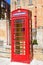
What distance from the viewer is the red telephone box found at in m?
6.29

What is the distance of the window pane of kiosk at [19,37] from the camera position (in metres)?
6.46

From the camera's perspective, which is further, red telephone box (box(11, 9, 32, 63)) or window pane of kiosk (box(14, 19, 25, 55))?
window pane of kiosk (box(14, 19, 25, 55))

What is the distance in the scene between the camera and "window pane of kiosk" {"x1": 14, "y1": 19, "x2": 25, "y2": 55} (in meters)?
6.46

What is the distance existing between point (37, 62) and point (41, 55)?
0.34 metres

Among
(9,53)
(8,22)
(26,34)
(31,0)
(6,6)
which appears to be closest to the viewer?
(26,34)

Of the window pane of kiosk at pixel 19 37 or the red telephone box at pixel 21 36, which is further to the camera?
the window pane of kiosk at pixel 19 37

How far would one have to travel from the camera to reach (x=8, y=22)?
30.8 feet

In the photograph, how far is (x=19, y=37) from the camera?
6.57 m

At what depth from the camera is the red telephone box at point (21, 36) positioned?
6289 mm

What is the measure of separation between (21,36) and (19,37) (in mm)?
130

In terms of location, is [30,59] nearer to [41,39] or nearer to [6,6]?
[41,39]

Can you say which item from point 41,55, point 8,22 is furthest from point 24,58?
point 8,22

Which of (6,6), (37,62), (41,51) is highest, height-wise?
(6,6)

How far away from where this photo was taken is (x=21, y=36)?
648cm
